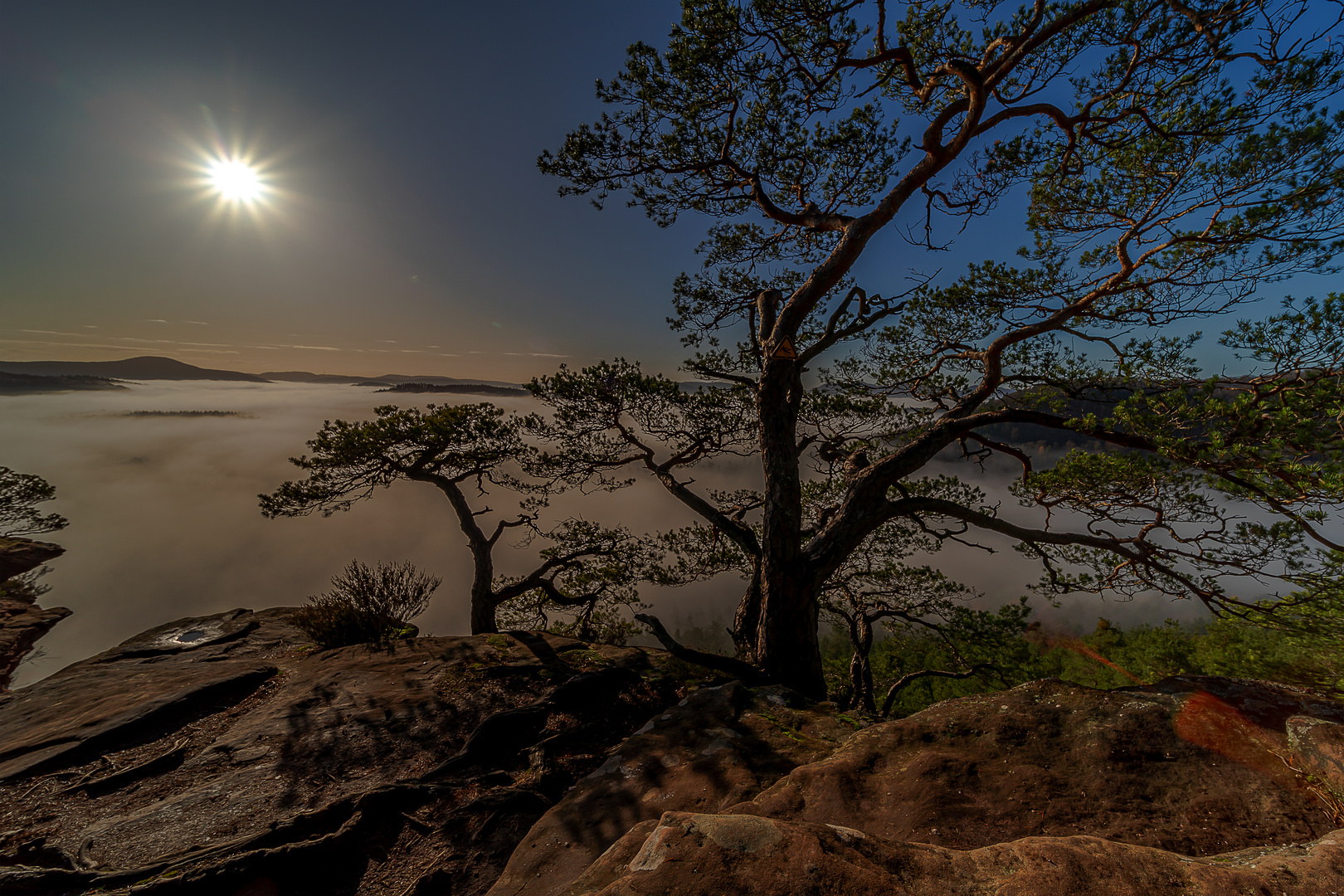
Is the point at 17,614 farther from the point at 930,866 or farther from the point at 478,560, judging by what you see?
the point at 930,866

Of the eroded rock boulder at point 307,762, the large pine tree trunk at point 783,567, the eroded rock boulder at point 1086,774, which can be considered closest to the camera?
the eroded rock boulder at point 1086,774

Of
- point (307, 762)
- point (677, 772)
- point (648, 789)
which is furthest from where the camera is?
point (307, 762)

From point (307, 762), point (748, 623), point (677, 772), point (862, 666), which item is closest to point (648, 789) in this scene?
point (677, 772)

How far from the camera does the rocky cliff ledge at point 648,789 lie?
5.68 feet

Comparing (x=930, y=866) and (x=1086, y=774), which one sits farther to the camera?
(x=1086, y=774)

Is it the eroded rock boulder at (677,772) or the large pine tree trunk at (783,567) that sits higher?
the large pine tree trunk at (783,567)

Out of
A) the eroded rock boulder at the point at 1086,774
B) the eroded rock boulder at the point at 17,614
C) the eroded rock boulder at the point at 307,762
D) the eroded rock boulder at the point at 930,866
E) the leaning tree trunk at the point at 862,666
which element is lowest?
the eroded rock boulder at the point at 17,614

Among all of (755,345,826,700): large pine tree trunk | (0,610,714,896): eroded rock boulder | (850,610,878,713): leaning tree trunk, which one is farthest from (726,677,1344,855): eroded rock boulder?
(0,610,714,896): eroded rock boulder

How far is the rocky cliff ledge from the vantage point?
1.73 meters

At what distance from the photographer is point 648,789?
11.3ft

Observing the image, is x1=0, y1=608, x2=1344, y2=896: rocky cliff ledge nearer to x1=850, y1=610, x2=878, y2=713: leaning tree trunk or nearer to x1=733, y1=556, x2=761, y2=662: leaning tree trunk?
x1=733, y1=556, x2=761, y2=662: leaning tree trunk

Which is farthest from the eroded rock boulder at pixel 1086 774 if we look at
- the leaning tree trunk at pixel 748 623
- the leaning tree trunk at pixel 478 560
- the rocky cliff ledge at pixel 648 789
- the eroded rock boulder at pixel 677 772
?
the leaning tree trunk at pixel 478 560

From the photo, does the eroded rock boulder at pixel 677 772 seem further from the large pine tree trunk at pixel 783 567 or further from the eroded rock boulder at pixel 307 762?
the large pine tree trunk at pixel 783 567

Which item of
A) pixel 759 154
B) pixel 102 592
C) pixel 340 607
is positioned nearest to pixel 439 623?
pixel 102 592
